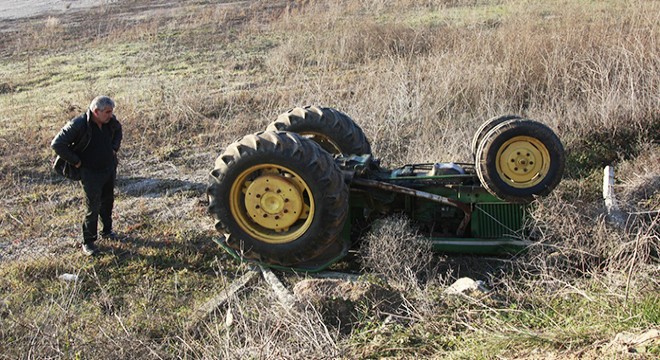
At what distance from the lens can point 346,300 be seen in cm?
470

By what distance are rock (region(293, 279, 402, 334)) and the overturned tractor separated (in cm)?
71

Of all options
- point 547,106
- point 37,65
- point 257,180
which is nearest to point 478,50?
point 547,106

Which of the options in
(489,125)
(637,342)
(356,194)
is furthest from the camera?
(356,194)

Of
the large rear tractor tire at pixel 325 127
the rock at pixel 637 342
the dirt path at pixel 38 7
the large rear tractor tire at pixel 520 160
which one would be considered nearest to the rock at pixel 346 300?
the large rear tractor tire at pixel 520 160

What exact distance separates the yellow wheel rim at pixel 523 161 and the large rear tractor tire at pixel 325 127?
1.87 metres

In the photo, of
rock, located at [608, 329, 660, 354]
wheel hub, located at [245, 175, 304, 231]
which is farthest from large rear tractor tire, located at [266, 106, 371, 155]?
rock, located at [608, 329, 660, 354]

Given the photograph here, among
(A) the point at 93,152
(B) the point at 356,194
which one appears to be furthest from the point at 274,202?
(A) the point at 93,152

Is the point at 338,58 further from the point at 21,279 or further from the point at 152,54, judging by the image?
the point at 21,279

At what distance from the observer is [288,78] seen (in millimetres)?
13070

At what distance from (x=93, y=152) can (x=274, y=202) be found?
2212 millimetres

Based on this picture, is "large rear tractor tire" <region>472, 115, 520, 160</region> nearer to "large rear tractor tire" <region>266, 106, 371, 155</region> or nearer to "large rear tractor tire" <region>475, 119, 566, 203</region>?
"large rear tractor tire" <region>475, 119, 566, 203</region>

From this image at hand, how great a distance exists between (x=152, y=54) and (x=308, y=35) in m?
4.61

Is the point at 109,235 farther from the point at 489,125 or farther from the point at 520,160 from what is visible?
the point at 520,160

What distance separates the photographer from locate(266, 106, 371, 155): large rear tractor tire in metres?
6.62
